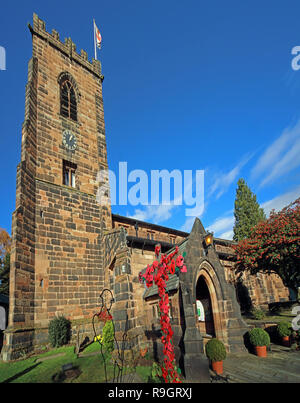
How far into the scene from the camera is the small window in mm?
16938

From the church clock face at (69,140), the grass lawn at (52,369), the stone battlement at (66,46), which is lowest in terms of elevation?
the grass lawn at (52,369)

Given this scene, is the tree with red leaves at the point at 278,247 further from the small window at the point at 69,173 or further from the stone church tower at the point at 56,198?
the small window at the point at 69,173

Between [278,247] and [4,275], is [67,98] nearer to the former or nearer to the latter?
[278,247]

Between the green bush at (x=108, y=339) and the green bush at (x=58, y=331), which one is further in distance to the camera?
the green bush at (x=58, y=331)

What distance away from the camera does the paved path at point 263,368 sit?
7020 millimetres

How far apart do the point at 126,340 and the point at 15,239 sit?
733cm

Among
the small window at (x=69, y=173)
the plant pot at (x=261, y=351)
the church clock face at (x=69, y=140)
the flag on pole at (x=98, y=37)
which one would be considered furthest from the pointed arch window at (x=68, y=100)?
the plant pot at (x=261, y=351)

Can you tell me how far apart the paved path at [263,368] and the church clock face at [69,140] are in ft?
53.1

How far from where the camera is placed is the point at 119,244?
44.3 ft

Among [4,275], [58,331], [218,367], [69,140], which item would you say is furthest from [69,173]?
[4,275]

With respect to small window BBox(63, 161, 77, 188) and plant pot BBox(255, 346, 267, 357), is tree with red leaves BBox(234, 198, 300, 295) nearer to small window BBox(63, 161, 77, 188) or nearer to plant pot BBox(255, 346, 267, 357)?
plant pot BBox(255, 346, 267, 357)

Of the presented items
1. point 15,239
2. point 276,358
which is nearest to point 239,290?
point 276,358

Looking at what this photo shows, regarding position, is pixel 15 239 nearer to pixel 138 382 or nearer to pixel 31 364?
pixel 31 364

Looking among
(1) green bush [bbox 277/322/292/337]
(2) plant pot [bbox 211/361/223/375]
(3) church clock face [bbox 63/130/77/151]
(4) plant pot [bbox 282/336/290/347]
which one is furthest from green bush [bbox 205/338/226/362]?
(3) church clock face [bbox 63/130/77/151]
